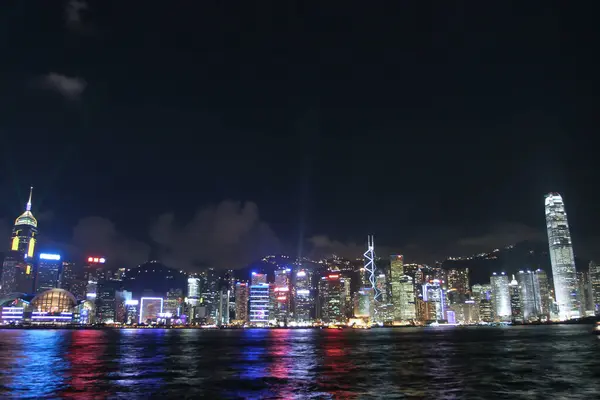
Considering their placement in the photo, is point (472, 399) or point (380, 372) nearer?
point (472, 399)

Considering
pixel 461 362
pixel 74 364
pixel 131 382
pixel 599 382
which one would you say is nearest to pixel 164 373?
pixel 131 382

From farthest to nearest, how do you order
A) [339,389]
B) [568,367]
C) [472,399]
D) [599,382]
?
[568,367], [599,382], [339,389], [472,399]

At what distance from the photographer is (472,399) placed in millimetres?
34562

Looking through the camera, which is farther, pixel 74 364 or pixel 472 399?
pixel 74 364

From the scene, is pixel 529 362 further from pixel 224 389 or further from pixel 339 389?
pixel 224 389

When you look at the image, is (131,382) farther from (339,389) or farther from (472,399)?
(472,399)

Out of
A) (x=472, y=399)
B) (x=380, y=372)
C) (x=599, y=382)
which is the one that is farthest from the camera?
(x=380, y=372)

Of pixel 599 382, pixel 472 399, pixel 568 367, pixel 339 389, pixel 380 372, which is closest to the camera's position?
pixel 472 399

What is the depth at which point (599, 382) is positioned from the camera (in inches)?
1684

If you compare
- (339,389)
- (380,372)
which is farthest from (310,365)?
(339,389)

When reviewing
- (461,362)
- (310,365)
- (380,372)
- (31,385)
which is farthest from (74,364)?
(461,362)

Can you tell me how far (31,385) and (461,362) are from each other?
159 ft

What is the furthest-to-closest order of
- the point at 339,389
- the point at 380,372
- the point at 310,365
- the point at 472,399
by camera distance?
the point at 310,365
the point at 380,372
the point at 339,389
the point at 472,399

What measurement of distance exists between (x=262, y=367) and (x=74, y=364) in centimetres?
2355
